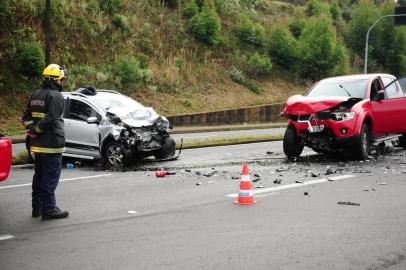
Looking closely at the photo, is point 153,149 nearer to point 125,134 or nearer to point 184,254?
point 125,134

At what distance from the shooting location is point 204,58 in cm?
3681

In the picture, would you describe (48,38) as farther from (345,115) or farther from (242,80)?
(242,80)

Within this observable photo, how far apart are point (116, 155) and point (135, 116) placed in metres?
1.08

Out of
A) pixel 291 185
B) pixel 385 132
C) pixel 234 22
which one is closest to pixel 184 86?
pixel 234 22

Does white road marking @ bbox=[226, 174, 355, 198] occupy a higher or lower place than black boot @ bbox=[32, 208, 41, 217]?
higher

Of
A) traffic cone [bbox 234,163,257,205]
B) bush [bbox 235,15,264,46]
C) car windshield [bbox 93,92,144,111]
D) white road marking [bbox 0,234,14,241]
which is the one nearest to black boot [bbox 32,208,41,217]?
white road marking [bbox 0,234,14,241]

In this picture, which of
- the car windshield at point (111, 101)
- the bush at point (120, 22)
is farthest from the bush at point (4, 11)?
the car windshield at point (111, 101)

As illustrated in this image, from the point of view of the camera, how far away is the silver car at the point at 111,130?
39.8ft

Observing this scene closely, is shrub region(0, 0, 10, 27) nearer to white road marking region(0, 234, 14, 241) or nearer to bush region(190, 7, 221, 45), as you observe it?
bush region(190, 7, 221, 45)

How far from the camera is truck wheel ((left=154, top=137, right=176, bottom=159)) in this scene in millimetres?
13008

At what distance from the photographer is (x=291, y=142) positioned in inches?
499

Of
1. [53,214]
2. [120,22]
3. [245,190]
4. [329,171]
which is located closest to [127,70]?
[120,22]

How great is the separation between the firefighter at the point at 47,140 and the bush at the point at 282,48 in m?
35.1

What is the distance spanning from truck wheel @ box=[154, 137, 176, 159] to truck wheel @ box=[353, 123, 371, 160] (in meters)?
4.33
